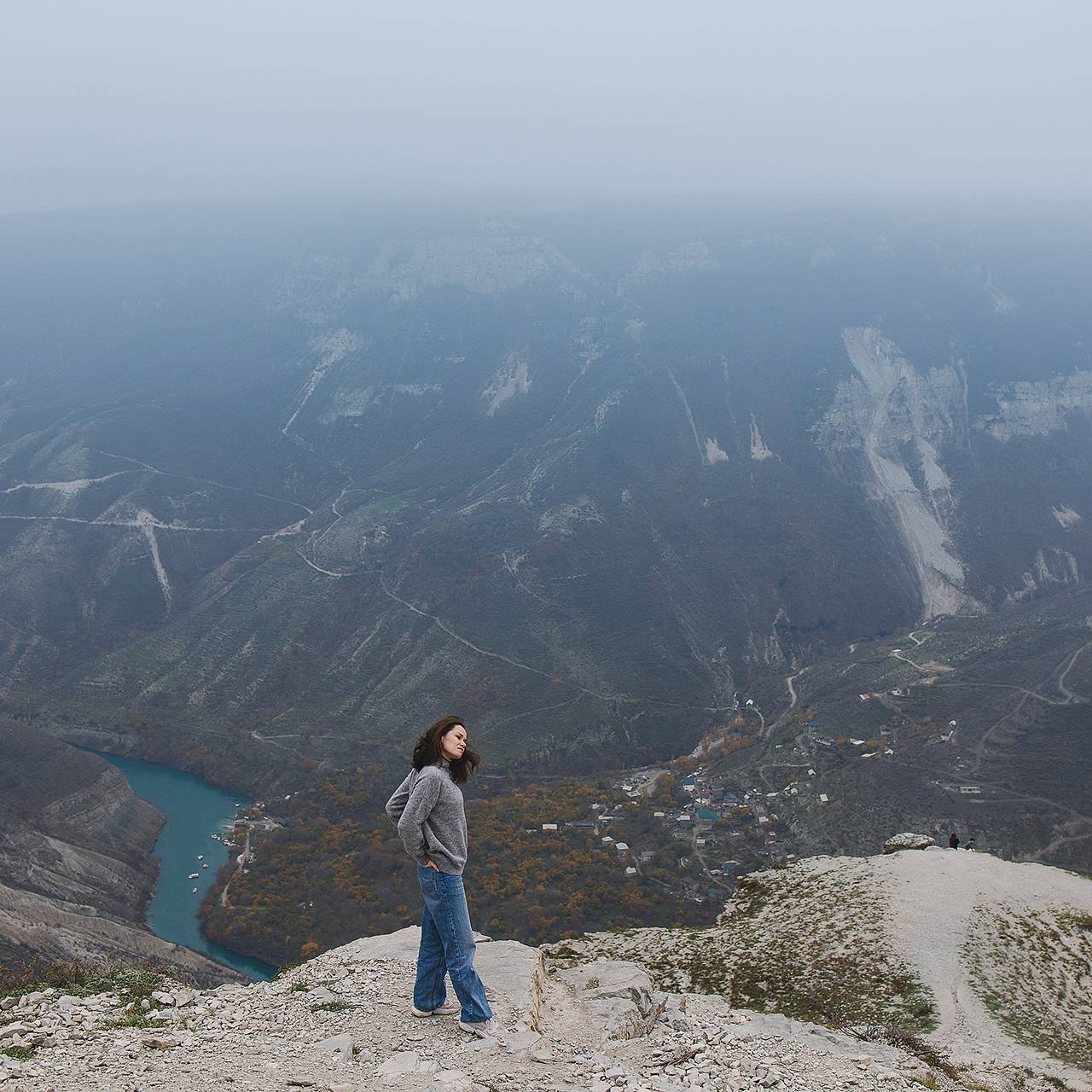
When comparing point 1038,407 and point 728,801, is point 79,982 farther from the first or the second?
point 1038,407

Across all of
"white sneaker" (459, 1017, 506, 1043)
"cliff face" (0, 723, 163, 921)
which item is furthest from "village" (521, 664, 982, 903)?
"white sneaker" (459, 1017, 506, 1043)

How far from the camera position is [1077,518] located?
96.1 m

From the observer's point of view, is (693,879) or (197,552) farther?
(197,552)

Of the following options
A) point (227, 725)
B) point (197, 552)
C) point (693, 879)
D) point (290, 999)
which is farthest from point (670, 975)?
point (197, 552)

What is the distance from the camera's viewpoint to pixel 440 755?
973cm

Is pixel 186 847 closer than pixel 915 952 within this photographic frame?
No

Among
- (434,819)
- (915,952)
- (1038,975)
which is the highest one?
(434,819)

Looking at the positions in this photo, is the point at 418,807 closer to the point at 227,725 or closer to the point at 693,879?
the point at 693,879

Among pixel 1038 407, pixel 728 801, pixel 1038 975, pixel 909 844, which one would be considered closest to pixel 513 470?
pixel 728 801

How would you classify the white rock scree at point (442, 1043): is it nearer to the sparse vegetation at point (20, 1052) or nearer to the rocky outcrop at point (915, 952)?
the sparse vegetation at point (20, 1052)

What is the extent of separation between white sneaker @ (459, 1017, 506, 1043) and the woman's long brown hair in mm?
2691

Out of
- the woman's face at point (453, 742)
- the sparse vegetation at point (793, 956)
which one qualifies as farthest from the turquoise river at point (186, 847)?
the woman's face at point (453, 742)

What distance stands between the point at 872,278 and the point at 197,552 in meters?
96.6

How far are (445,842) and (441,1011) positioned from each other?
7.15ft
